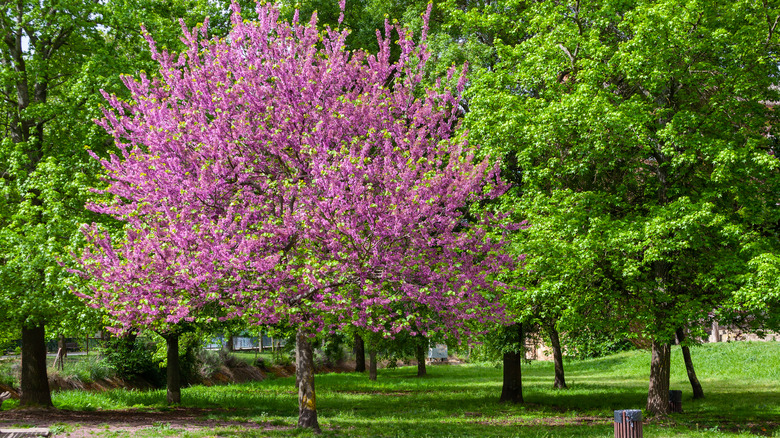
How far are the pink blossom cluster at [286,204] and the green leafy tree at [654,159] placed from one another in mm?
2930

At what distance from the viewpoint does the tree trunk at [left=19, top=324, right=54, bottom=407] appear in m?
18.5

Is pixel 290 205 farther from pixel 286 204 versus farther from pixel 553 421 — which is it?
pixel 553 421

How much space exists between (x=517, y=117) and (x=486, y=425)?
8.59 m

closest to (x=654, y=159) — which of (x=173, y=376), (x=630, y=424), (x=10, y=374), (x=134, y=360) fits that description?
(x=630, y=424)

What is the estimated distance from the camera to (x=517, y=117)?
17297 millimetres

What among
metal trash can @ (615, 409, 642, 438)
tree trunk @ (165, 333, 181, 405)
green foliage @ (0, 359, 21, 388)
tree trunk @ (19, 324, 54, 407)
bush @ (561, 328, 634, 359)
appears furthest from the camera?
green foliage @ (0, 359, 21, 388)

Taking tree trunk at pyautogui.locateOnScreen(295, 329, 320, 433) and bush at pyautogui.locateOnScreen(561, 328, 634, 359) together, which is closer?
tree trunk at pyautogui.locateOnScreen(295, 329, 320, 433)

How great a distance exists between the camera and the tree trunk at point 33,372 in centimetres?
1845

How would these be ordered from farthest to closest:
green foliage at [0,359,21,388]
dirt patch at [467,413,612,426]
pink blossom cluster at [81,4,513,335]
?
green foliage at [0,359,21,388]
dirt patch at [467,413,612,426]
pink blossom cluster at [81,4,513,335]

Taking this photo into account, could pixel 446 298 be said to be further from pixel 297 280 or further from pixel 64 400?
pixel 64 400

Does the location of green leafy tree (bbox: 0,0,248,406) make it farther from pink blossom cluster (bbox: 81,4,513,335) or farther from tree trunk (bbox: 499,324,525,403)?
tree trunk (bbox: 499,324,525,403)

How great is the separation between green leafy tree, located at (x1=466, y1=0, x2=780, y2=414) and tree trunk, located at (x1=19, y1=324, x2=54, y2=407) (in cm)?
1494

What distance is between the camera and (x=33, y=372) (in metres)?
18.6

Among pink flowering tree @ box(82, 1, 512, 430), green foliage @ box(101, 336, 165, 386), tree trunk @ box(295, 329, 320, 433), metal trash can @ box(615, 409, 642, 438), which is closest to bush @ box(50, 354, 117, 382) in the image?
green foliage @ box(101, 336, 165, 386)
